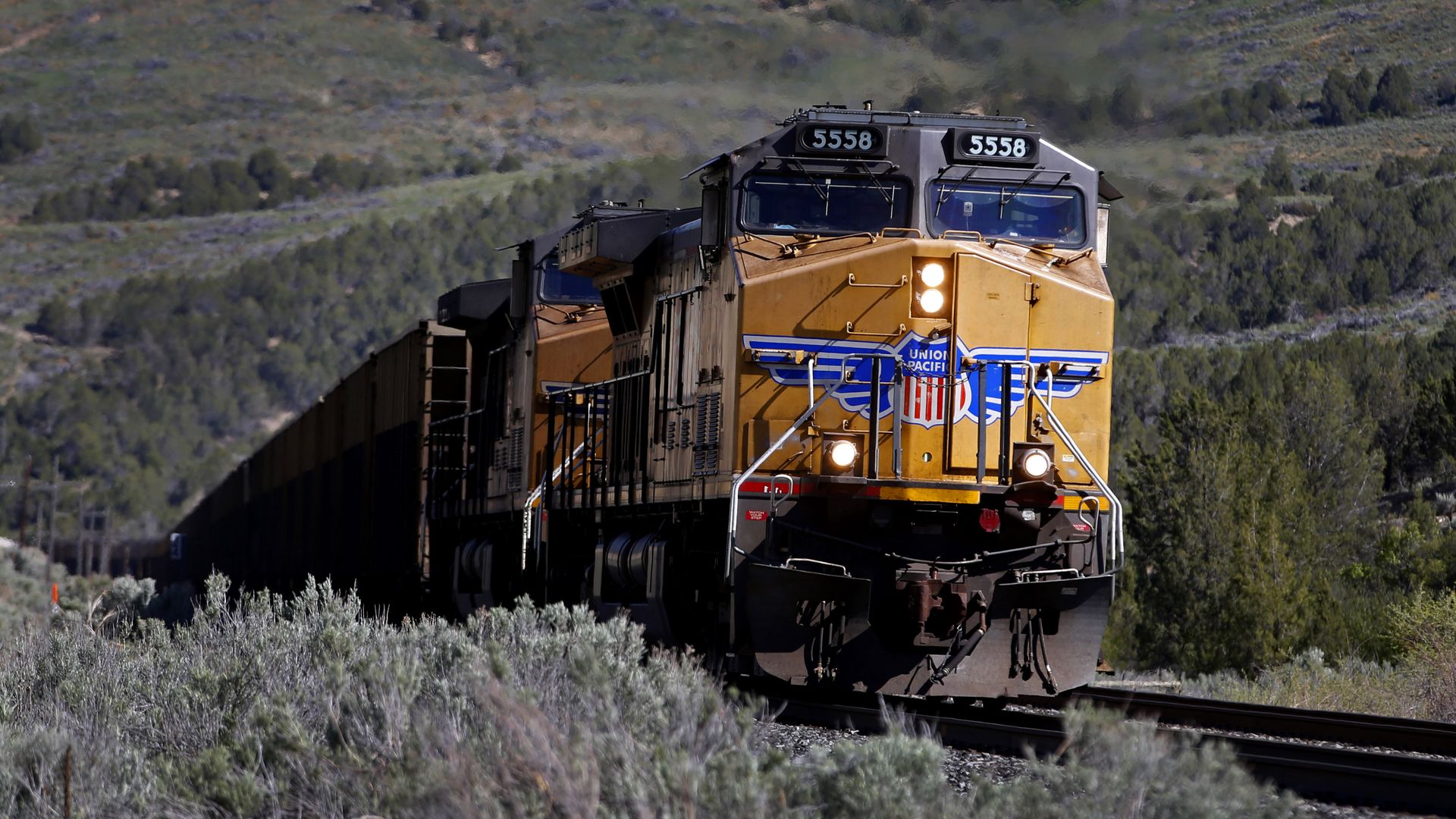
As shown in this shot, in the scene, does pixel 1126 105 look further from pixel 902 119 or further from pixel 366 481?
pixel 902 119

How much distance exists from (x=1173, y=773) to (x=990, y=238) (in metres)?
6.69

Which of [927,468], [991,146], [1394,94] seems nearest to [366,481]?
[927,468]

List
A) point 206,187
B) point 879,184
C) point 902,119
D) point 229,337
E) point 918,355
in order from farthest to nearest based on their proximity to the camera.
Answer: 1. point 206,187
2. point 229,337
3. point 902,119
4. point 879,184
5. point 918,355

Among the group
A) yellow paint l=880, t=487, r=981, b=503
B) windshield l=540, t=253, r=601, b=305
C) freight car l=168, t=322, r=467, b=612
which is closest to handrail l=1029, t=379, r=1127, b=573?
yellow paint l=880, t=487, r=981, b=503

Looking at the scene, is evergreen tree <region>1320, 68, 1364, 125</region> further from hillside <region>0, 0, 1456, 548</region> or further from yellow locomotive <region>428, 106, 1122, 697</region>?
yellow locomotive <region>428, 106, 1122, 697</region>

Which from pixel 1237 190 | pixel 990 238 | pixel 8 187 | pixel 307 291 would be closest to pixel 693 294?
pixel 990 238

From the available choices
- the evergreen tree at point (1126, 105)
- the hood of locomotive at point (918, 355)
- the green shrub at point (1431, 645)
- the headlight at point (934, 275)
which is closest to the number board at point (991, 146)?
the hood of locomotive at point (918, 355)

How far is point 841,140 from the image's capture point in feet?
39.3

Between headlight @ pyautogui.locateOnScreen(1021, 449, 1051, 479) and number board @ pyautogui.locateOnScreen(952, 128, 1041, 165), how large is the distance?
2088 millimetres

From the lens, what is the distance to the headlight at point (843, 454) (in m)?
11.5

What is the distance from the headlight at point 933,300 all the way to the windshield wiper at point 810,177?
998mm

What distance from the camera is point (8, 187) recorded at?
108 m

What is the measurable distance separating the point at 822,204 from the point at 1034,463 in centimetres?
233

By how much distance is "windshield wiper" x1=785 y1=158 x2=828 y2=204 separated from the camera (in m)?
12.1
